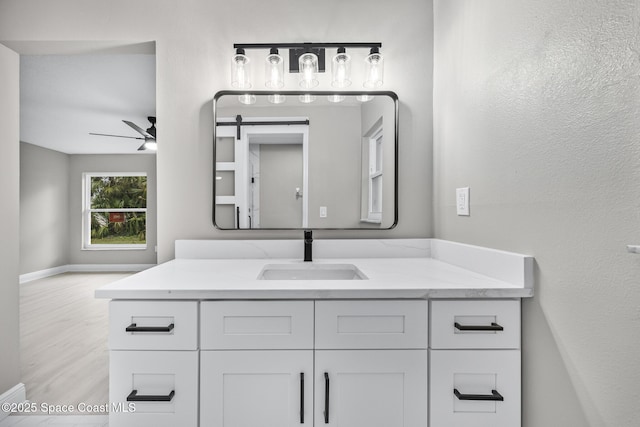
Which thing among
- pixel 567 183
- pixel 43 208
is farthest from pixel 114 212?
pixel 567 183

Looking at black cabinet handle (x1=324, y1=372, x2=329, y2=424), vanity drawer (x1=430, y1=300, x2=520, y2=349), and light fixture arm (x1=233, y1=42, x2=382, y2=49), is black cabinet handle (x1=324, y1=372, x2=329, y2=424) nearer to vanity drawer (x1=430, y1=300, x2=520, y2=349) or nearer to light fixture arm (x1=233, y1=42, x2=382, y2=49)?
vanity drawer (x1=430, y1=300, x2=520, y2=349)

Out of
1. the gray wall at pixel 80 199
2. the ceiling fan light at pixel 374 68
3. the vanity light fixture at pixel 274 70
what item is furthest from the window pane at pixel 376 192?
the gray wall at pixel 80 199

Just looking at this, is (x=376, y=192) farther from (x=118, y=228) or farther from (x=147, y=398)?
(x=118, y=228)

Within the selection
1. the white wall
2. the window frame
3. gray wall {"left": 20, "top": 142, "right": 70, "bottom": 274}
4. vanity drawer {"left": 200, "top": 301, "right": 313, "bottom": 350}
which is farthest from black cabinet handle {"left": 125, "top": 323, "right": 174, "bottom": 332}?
gray wall {"left": 20, "top": 142, "right": 70, "bottom": 274}

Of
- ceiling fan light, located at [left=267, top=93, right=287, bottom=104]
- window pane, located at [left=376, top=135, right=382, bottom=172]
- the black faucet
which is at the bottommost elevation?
the black faucet

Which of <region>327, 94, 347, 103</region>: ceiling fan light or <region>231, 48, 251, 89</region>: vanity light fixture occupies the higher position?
<region>231, 48, 251, 89</region>: vanity light fixture

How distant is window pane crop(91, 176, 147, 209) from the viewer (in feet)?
20.5

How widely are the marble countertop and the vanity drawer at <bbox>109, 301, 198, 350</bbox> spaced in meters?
0.03

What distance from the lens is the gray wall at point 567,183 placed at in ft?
2.23

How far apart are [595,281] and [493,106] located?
0.70 metres

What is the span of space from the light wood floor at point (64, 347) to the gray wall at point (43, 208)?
1294 mm

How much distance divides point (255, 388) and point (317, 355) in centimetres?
23

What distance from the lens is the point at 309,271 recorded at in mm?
1507

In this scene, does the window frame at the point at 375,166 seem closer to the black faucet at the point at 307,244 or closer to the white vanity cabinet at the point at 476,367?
the black faucet at the point at 307,244
